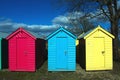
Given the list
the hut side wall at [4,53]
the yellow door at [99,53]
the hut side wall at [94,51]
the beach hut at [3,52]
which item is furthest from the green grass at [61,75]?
the hut side wall at [4,53]

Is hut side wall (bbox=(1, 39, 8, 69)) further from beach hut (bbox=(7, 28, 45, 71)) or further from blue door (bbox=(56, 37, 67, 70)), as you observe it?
blue door (bbox=(56, 37, 67, 70))

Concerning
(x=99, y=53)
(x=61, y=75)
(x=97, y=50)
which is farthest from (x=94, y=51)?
(x=61, y=75)

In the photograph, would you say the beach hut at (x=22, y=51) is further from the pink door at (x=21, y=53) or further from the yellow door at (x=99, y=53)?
the yellow door at (x=99, y=53)

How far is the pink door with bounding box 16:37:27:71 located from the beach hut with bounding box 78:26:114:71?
4.36 m

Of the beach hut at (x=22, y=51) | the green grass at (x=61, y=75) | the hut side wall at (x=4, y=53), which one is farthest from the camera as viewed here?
the hut side wall at (x=4, y=53)

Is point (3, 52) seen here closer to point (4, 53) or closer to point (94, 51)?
point (4, 53)

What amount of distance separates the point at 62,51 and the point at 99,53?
2.74 metres

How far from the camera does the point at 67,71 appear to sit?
20344mm

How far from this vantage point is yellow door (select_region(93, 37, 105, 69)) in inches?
806

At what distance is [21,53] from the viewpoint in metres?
20.2

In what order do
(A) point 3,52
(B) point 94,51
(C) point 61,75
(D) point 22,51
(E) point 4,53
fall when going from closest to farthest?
(C) point 61,75 → (D) point 22,51 → (B) point 94,51 → (A) point 3,52 → (E) point 4,53

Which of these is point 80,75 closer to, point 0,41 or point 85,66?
point 85,66

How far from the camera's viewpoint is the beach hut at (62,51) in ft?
66.2

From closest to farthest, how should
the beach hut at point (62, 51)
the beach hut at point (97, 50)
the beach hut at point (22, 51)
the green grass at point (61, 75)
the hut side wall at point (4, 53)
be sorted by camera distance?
the green grass at point (61, 75) < the beach hut at point (22, 51) < the beach hut at point (62, 51) < the beach hut at point (97, 50) < the hut side wall at point (4, 53)
